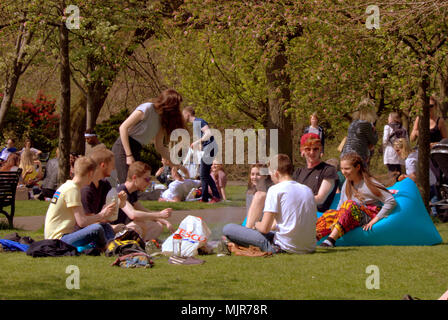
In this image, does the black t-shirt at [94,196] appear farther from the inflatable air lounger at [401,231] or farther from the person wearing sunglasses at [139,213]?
the inflatable air lounger at [401,231]

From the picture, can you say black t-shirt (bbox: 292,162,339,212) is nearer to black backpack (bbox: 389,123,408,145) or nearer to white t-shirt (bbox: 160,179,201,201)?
black backpack (bbox: 389,123,408,145)

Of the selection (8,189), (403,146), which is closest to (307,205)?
(8,189)

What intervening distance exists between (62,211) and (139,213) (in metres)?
1.02

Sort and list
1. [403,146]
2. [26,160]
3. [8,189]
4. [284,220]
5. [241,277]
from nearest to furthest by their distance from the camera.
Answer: [241,277], [284,220], [8,189], [403,146], [26,160]

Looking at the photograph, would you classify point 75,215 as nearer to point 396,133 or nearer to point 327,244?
point 327,244

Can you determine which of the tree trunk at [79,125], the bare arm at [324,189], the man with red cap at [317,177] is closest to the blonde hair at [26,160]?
the tree trunk at [79,125]

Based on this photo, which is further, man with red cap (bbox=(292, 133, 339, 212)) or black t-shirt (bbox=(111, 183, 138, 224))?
man with red cap (bbox=(292, 133, 339, 212))

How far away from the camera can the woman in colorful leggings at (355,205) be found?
887cm

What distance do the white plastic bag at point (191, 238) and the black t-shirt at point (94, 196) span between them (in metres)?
1.07

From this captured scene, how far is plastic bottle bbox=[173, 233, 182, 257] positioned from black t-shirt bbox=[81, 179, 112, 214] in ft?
3.93

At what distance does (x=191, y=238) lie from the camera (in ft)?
26.2

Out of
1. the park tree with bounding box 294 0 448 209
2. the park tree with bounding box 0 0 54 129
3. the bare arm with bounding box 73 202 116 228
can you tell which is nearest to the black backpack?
the park tree with bounding box 294 0 448 209

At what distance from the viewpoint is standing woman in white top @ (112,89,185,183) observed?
910 cm

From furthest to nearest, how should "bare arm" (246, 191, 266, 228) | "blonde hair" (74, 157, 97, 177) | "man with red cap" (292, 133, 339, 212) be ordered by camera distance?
"man with red cap" (292, 133, 339, 212)
"bare arm" (246, 191, 266, 228)
"blonde hair" (74, 157, 97, 177)
